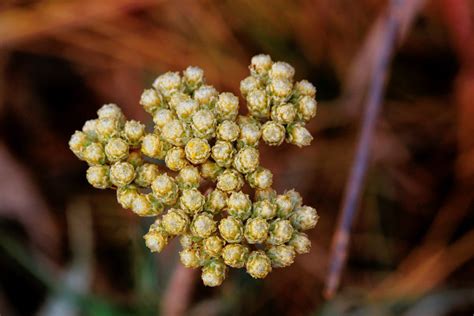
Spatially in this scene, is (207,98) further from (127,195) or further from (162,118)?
(127,195)

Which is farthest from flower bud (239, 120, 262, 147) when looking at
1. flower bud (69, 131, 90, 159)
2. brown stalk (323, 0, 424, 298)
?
brown stalk (323, 0, 424, 298)

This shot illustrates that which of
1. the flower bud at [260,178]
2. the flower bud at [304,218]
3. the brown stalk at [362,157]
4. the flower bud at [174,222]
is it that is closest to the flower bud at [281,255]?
the flower bud at [304,218]

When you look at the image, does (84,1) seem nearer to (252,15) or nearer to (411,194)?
(252,15)

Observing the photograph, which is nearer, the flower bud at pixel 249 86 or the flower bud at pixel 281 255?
the flower bud at pixel 281 255

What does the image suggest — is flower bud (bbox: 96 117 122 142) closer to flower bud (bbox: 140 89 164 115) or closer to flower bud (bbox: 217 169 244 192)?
flower bud (bbox: 140 89 164 115)

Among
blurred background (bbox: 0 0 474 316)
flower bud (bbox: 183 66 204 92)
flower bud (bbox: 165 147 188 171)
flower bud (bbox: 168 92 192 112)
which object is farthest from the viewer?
blurred background (bbox: 0 0 474 316)

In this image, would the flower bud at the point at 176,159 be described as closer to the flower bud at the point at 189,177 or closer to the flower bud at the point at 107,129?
the flower bud at the point at 189,177

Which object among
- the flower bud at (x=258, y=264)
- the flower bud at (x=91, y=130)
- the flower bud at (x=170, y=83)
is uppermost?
the flower bud at (x=170, y=83)
